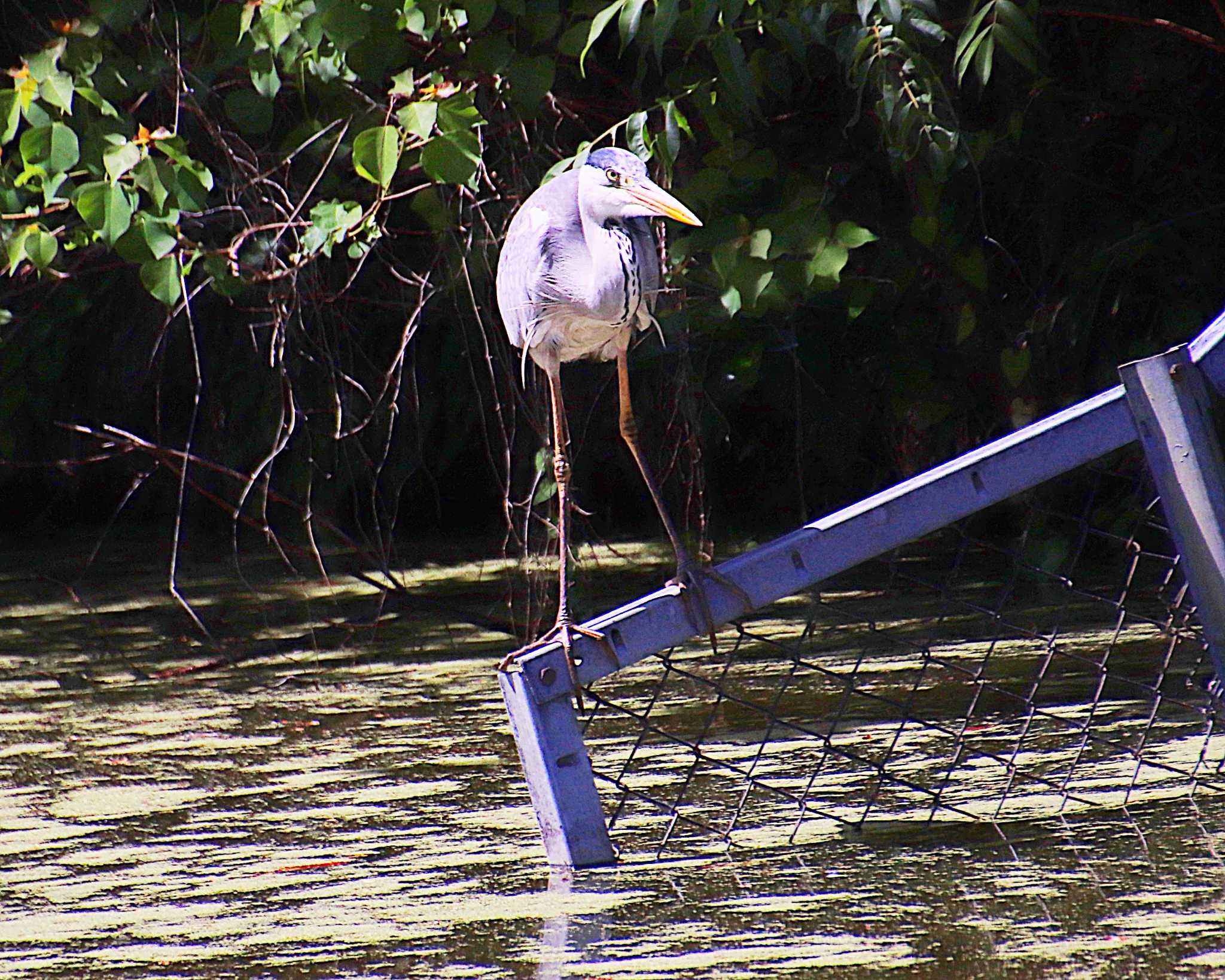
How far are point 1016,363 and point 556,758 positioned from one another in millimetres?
2235

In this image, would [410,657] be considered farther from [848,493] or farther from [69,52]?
[848,493]

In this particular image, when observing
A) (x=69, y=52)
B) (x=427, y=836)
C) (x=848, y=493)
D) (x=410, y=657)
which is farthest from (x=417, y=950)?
(x=848, y=493)

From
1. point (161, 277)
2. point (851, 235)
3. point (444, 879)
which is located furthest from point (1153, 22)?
point (444, 879)

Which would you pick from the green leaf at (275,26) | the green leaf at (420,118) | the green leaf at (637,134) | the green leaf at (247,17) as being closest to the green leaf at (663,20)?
the green leaf at (637,134)

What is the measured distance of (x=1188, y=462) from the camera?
2.56 metres

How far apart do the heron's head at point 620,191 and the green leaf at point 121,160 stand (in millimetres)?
1192

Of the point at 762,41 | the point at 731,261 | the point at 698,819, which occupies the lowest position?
the point at 698,819

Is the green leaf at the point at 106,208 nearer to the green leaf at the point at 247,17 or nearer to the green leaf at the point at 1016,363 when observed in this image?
the green leaf at the point at 247,17

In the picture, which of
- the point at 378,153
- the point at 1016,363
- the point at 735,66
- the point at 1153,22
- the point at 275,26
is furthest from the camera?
the point at 1016,363

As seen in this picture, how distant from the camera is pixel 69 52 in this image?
411 cm

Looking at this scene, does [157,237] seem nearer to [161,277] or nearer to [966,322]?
[161,277]

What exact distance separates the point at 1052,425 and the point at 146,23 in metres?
2.66

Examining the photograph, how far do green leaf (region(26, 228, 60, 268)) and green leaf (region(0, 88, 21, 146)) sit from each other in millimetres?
249

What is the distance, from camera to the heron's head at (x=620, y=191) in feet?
9.78
